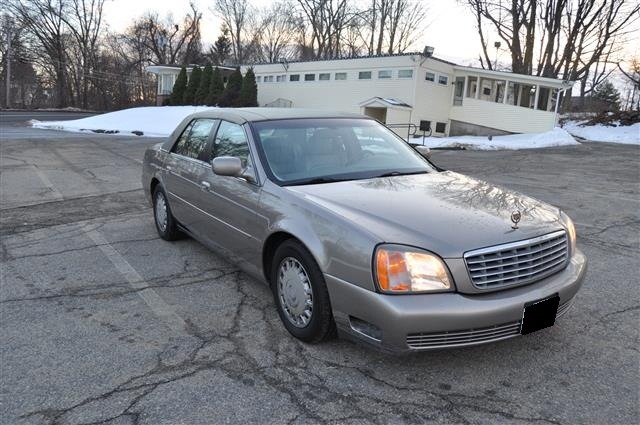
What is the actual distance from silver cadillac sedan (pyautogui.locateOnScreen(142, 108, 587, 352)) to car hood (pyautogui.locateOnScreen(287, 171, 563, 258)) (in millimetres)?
11

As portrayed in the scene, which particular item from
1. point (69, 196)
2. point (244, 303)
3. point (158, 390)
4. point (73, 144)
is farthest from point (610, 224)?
point (73, 144)

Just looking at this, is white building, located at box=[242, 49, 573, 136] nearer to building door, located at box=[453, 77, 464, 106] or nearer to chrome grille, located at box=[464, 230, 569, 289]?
building door, located at box=[453, 77, 464, 106]

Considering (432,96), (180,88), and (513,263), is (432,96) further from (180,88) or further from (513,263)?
(513,263)

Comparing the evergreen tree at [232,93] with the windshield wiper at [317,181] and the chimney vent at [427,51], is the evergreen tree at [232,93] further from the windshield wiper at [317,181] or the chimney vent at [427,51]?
the windshield wiper at [317,181]

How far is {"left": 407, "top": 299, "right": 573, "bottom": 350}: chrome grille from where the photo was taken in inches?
106

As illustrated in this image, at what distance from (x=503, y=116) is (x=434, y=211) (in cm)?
2583

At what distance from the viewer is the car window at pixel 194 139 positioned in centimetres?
484

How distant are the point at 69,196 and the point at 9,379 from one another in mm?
6118

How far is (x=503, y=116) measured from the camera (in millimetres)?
26781

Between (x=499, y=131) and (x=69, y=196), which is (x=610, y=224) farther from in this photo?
(x=499, y=131)

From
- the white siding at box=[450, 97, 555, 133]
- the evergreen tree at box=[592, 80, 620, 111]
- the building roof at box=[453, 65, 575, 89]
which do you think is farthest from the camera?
the evergreen tree at box=[592, 80, 620, 111]

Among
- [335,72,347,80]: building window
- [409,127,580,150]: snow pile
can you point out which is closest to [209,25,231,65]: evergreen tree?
[335,72,347,80]: building window

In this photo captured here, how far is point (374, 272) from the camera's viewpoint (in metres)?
2.75

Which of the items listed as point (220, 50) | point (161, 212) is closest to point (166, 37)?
point (220, 50)
